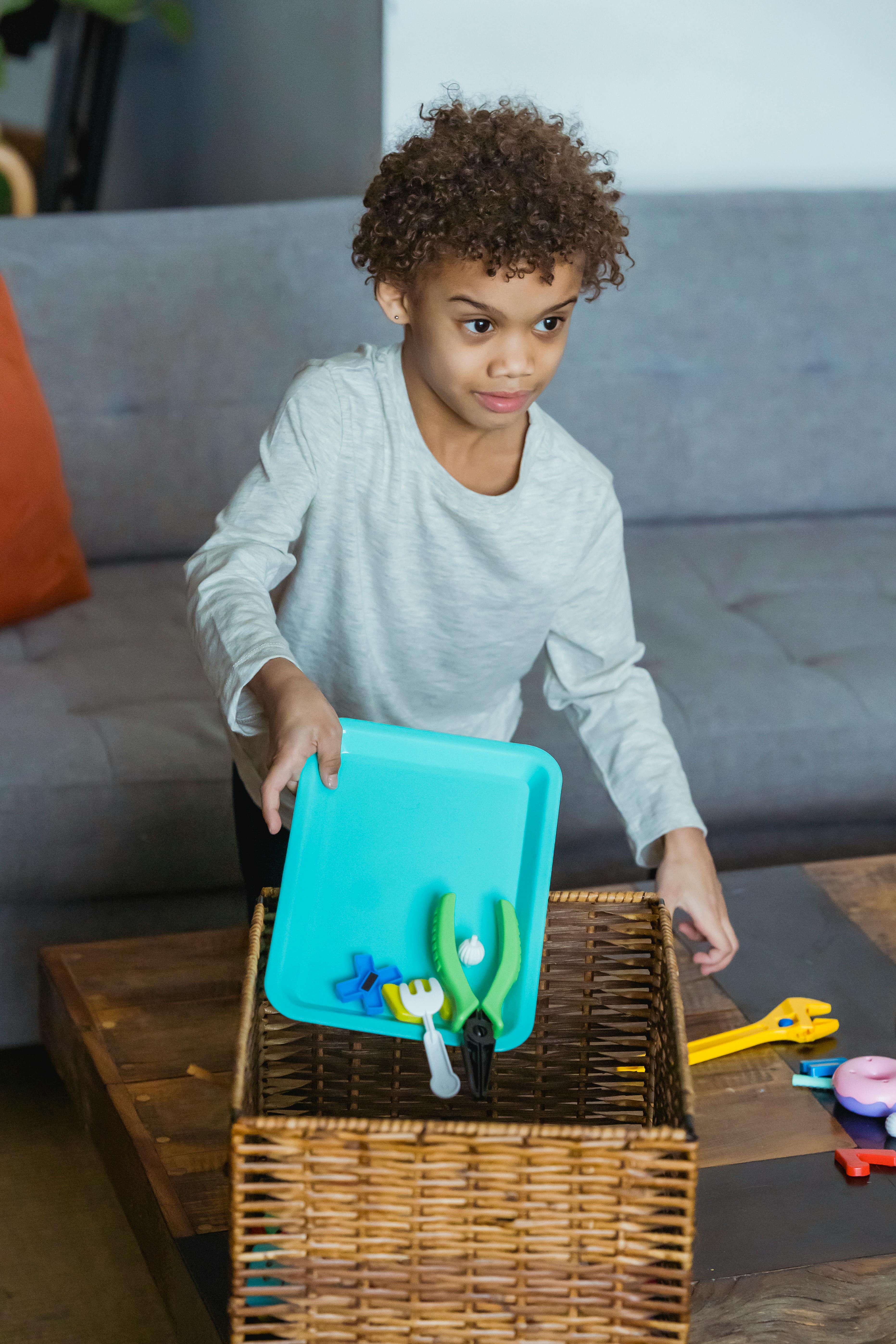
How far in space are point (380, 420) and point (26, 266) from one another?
2.95 ft

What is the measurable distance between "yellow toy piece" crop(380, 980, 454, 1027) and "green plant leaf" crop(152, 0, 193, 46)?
98.1 inches

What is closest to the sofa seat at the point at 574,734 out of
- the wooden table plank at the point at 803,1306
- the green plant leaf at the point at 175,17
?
the wooden table plank at the point at 803,1306


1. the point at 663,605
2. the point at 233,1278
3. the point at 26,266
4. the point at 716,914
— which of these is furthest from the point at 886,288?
the point at 233,1278

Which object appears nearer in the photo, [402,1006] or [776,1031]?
[402,1006]

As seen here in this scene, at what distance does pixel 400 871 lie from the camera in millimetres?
790

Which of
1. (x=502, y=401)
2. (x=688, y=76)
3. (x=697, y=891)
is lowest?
(x=697, y=891)

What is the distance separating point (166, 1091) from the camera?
3.11 ft

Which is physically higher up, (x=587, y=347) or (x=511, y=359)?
(x=511, y=359)

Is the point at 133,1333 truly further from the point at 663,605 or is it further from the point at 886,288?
the point at 886,288

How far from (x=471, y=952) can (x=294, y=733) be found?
6.2 inches

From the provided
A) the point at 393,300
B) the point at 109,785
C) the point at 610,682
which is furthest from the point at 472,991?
the point at 109,785

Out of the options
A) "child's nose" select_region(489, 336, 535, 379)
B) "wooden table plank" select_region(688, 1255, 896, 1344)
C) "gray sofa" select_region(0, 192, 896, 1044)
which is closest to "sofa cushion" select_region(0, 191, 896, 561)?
"gray sofa" select_region(0, 192, 896, 1044)

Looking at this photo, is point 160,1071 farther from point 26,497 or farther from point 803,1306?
point 26,497

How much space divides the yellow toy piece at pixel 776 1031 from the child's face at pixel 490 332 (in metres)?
0.46
